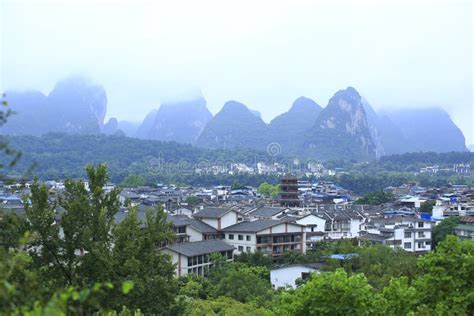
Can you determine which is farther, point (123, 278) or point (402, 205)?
point (402, 205)

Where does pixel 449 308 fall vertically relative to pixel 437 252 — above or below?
below

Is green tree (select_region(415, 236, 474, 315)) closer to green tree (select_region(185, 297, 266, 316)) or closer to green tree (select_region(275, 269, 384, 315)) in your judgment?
green tree (select_region(275, 269, 384, 315))

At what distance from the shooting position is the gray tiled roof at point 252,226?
81.5 ft

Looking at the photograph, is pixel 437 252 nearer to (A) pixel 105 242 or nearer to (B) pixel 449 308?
(B) pixel 449 308

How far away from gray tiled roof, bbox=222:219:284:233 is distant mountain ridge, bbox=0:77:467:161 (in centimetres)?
8527

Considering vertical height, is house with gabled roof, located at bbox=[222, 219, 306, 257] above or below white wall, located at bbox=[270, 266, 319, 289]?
above

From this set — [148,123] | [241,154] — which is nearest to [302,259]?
[241,154]

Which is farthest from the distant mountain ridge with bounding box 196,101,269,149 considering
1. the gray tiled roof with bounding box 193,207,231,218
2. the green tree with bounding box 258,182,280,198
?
the gray tiled roof with bounding box 193,207,231,218

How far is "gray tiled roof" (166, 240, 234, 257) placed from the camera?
21.2 meters

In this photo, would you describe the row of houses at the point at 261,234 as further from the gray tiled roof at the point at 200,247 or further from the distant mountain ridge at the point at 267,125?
the distant mountain ridge at the point at 267,125

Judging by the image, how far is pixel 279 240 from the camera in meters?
25.5

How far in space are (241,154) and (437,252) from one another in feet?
318

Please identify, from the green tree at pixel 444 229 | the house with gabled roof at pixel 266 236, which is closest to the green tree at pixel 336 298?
the house with gabled roof at pixel 266 236

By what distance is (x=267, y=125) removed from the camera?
463 feet
